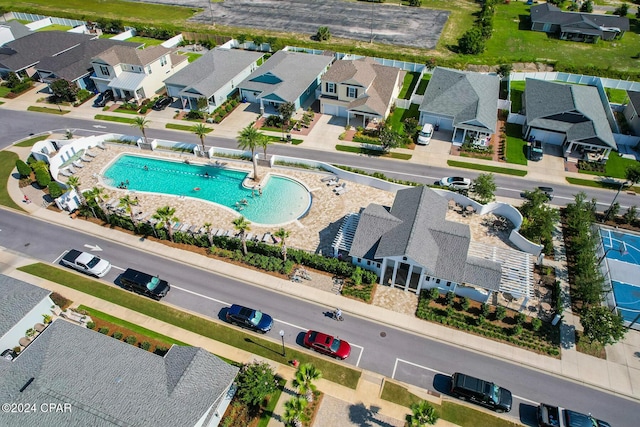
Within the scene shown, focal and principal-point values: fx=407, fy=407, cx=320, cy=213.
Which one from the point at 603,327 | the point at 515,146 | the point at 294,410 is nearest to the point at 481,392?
the point at 603,327

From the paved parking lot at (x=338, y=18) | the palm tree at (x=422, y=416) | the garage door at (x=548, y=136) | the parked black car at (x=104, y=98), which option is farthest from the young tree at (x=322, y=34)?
the palm tree at (x=422, y=416)

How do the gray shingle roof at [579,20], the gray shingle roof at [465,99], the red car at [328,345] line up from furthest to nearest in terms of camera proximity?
1. the gray shingle roof at [579,20]
2. the gray shingle roof at [465,99]
3. the red car at [328,345]

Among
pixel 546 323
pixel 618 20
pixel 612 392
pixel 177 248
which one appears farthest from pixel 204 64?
pixel 618 20

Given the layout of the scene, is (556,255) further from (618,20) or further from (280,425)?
(618,20)

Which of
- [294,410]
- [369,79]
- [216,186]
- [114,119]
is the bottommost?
[216,186]

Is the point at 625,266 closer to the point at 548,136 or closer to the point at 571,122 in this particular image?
the point at 548,136

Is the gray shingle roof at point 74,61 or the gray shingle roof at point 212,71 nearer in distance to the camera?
the gray shingle roof at point 212,71

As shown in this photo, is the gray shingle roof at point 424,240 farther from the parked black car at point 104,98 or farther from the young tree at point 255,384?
the parked black car at point 104,98
